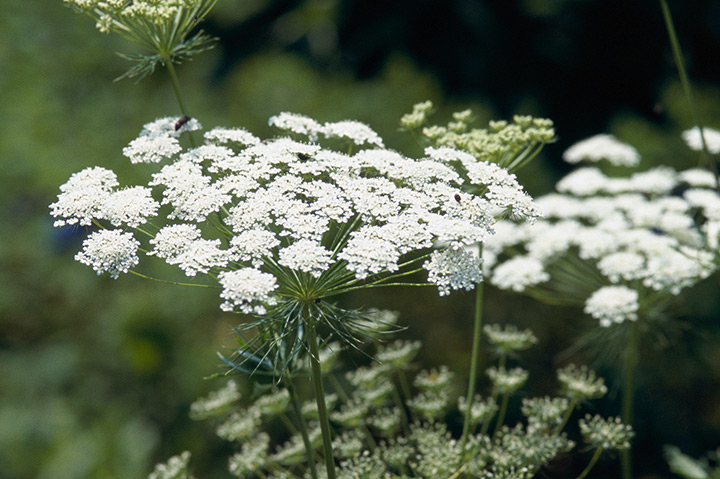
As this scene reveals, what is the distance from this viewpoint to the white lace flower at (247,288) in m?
2.09

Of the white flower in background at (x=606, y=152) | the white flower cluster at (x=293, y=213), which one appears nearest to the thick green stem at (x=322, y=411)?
the white flower cluster at (x=293, y=213)

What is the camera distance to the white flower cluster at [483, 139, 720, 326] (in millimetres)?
3551

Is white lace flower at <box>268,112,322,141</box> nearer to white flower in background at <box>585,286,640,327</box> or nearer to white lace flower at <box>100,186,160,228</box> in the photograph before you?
white lace flower at <box>100,186,160,228</box>

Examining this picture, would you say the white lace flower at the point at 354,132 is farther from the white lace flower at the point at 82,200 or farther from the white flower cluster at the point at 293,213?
the white lace flower at the point at 82,200

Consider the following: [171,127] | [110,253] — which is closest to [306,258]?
[110,253]

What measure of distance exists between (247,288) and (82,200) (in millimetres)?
849

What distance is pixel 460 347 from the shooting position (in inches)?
267

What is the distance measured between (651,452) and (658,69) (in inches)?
171

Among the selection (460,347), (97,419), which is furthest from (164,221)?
(460,347)

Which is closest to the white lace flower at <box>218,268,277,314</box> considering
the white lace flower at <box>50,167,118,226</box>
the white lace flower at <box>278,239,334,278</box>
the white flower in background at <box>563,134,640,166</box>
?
the white lace flower at <box>278,239,334,278</box>

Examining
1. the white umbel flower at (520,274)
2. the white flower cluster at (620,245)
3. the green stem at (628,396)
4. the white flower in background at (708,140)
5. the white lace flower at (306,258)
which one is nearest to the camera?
the white lace flower at (306,258)

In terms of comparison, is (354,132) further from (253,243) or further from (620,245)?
(620,245)

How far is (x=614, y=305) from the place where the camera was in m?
3.47

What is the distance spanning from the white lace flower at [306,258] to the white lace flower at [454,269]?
1.20ft
